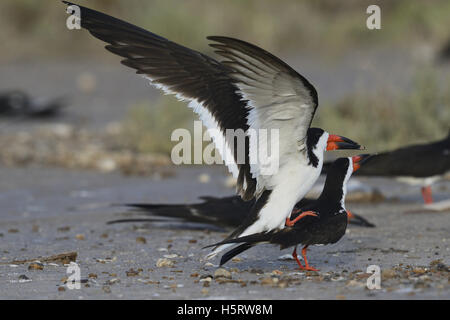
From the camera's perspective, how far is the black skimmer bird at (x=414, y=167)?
7285 mm

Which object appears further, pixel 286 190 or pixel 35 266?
pixel 35 266

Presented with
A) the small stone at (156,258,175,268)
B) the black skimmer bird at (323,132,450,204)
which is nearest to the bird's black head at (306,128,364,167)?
the small stone at (156,258,175,268)

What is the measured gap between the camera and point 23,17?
19.9 m

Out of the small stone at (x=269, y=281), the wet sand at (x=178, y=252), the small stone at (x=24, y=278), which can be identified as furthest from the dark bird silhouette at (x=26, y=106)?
the small stone at (x=269, y=281)

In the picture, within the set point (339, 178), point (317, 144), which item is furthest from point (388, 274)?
point (339, 178)

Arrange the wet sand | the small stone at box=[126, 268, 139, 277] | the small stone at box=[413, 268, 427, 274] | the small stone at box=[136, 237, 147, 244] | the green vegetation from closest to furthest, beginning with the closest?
the wet sand
the small stone at box=[413, 268, 427, 274]
the small stone at box=[126, 268, 139, 277]
the small stone at box=[136, 237, 147, 244]
the green vegetation

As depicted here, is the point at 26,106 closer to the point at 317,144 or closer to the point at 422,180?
the point at 422,180

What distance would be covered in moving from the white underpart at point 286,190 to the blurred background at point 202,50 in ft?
14.9

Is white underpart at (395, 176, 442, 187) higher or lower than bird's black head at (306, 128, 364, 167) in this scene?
lower

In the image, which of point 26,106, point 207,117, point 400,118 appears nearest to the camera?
point 207,117

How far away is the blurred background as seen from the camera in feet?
33.3

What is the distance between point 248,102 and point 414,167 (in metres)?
3.36

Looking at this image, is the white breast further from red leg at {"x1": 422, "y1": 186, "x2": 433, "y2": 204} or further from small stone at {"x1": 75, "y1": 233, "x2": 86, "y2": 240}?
red leg at {"x1": 422, "y1": 186, "x2": 433, "y2": 204}

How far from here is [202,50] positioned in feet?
55.2
